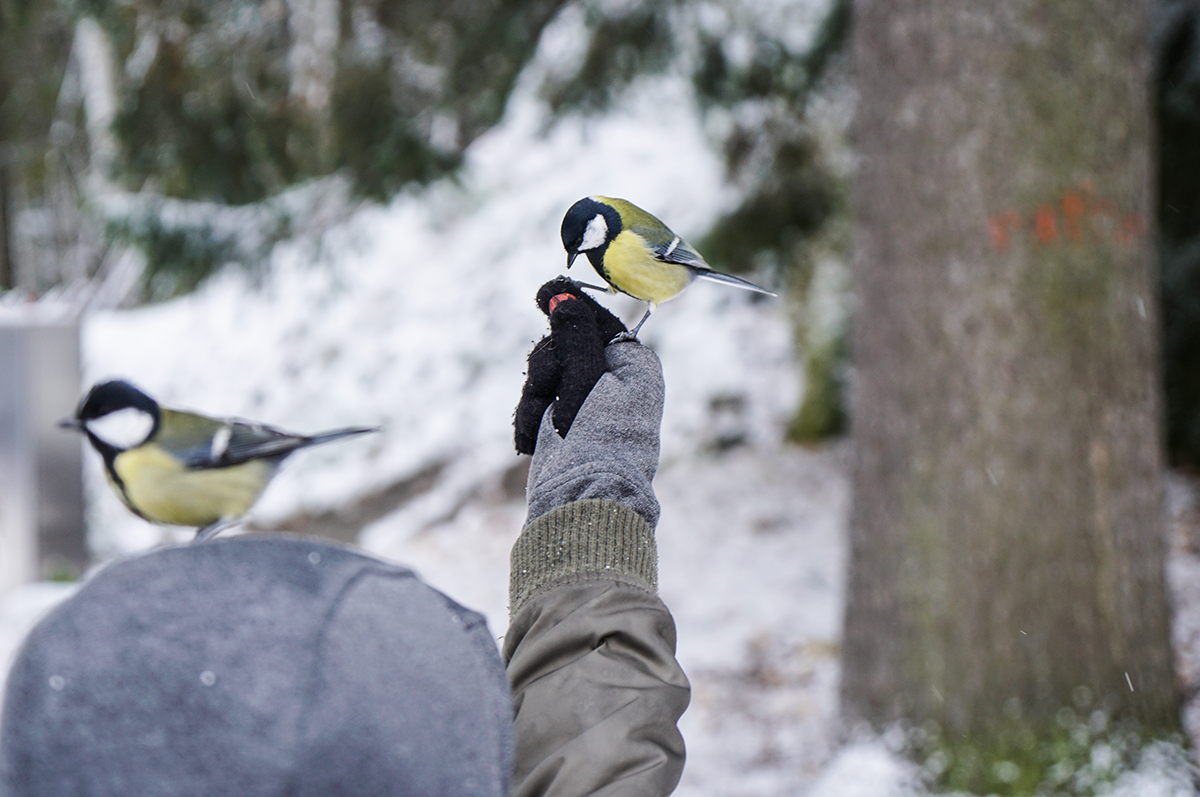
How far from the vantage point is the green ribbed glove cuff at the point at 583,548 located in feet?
4.62

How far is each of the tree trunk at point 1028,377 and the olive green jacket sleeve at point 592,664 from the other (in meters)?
2.21

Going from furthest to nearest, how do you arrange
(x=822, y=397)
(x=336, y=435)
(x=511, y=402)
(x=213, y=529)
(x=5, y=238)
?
(x=5, y=238), (x=511, y=402), (x=822, y=397), (x=213, y=529), (x=336, y=435)

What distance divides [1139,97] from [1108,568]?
160 cm

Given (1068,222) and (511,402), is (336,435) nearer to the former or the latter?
(1068,222)

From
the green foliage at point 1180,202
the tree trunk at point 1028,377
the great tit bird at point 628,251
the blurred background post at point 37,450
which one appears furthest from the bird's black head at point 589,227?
the green foliage at point 1180,202

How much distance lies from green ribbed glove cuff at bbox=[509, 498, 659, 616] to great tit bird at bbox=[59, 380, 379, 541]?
33cm

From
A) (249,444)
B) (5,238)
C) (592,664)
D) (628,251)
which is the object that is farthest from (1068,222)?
(5,238)

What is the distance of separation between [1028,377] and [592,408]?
2260 millimetres

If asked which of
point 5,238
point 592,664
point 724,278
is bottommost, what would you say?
point 592,664

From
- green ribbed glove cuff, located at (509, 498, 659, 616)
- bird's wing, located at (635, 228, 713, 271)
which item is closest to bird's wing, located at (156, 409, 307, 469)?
green ribbed glove cuff, located at (509, 498, 659, 616)

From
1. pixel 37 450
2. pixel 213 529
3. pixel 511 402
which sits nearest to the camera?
pixel 213 529

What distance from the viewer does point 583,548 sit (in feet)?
4.65

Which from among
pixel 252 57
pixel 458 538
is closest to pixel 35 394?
pixel 252 57

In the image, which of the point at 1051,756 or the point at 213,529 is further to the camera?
the point at 1051,756
